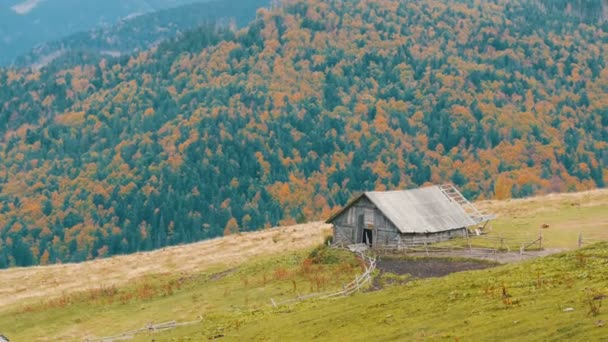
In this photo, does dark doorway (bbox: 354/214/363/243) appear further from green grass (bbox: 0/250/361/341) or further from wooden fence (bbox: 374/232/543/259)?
green grass (bbox: 0/250/361/341)

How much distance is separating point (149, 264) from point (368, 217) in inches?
1033

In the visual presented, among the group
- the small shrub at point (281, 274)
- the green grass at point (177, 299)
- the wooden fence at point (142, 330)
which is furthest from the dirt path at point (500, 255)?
the wooden fence at point (142, 330)

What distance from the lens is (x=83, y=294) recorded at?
66.8m

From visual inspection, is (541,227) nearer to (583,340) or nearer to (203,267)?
(203,267)

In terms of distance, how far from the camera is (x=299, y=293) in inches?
2119

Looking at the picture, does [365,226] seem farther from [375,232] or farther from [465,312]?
[465,312]

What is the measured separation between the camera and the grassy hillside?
101ft

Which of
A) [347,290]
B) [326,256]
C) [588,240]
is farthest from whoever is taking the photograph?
[326,256]

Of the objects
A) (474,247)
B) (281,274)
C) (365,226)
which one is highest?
(365,226)

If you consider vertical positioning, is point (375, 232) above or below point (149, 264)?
above

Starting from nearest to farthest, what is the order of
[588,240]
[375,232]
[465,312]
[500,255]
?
1. [465,312]
2. [500,255]
3. [588,240]
4. [375,232]

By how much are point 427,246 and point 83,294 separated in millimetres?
27010

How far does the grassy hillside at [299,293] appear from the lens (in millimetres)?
30859

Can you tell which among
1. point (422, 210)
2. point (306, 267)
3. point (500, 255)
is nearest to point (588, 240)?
point (500, 255)
